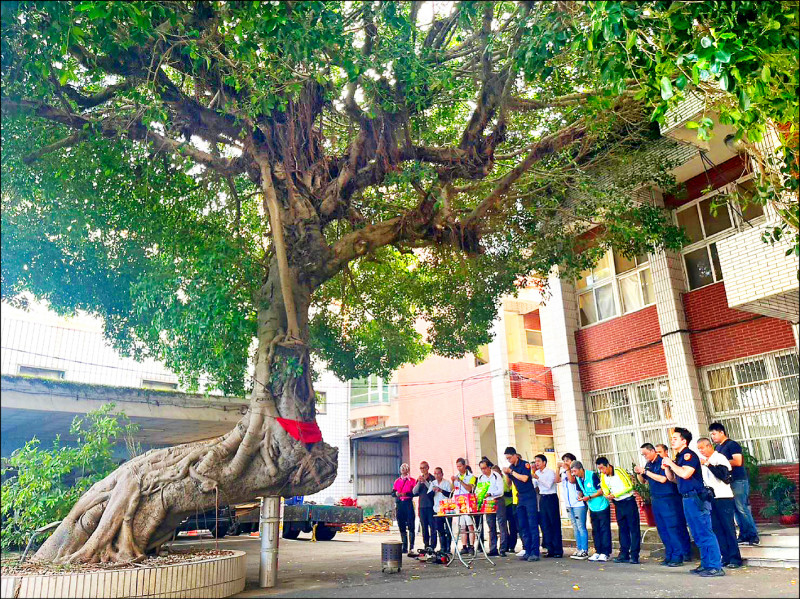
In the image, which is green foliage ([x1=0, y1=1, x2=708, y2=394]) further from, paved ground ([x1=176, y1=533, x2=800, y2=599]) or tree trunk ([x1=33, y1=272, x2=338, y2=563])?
paved ground ([x1=176, y1=533, x2=800, y2=599])

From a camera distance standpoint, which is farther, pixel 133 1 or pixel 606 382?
pixel 606 382

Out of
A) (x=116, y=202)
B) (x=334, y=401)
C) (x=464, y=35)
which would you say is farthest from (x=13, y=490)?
(x=334, y=401)

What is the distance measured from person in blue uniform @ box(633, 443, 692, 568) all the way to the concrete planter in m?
5.27

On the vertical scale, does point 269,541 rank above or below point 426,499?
below

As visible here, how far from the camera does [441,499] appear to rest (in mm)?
10773

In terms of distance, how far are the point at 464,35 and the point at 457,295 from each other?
6145 millimetres

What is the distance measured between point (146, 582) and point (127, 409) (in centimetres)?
1155

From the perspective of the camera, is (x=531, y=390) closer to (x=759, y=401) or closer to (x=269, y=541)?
(x=759, y=401)

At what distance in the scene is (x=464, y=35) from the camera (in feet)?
22.0

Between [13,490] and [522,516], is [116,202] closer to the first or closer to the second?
[13,490]

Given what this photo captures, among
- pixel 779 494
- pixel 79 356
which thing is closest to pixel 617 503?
pixel 779 494

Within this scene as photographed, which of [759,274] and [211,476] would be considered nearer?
[211,476]

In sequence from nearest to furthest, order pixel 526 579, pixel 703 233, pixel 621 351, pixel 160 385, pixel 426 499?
pixel 526 579 < pixel 426 499 < pixel 703 233 < pixel 621 351 < pixel 160 385

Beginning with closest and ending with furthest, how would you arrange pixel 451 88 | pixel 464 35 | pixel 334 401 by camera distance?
1. pixel 464 35
2. pixel 451 88
3. pixel 334 401
